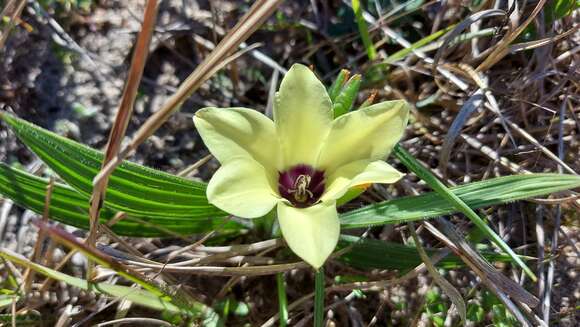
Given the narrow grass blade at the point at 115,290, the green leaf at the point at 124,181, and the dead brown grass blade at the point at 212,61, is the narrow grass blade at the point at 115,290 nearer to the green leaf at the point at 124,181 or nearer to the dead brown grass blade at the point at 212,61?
the green leaf at the point at 124,181

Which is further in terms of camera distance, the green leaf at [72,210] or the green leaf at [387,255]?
the green leaf at [387,255]

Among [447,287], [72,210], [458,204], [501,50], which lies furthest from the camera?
[501,50]

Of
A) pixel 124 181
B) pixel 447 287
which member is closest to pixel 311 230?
pixel 447 287

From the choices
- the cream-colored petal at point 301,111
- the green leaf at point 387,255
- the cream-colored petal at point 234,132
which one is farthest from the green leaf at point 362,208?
the cream-colored petal at point 234,132

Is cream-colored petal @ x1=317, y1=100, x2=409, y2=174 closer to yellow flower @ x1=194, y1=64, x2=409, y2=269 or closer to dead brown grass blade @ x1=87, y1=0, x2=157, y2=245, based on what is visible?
yellow flower @ x1=194, y1=64, x2=409, y2=269

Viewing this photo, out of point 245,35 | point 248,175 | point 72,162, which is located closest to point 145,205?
point 72,162

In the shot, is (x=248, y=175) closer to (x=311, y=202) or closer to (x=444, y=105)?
(x=311, y=202)

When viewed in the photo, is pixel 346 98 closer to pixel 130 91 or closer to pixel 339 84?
pixel 339 84

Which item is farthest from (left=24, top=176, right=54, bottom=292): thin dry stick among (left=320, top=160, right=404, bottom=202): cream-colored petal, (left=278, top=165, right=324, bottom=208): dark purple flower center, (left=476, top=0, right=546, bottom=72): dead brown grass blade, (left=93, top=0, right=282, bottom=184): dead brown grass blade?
(left=476, top=0, right=546, bottom=72): dead brown grass blade
